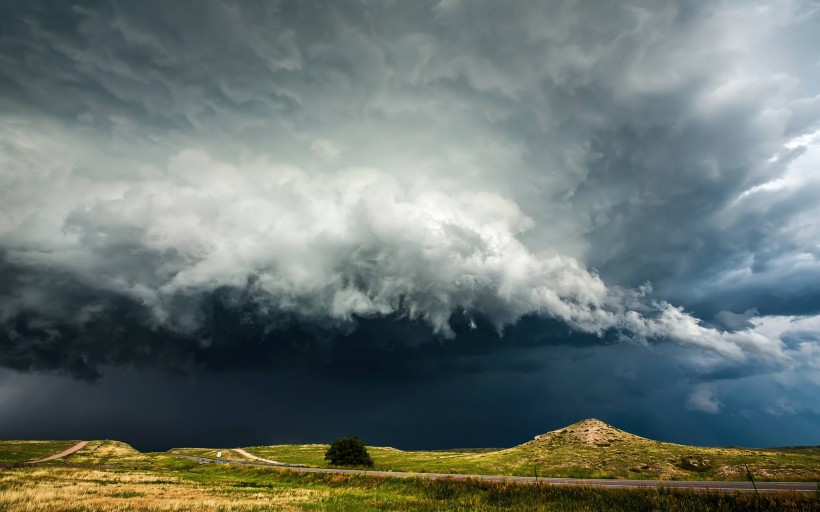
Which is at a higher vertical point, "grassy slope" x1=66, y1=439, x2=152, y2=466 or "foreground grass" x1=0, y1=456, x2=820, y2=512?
"foreground grass" x1=0, y1=456, x2=820, y2=512

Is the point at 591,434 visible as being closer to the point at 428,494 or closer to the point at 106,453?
the point at 428,494

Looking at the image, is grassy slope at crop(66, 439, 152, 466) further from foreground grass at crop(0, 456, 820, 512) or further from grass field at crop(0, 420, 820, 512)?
foreground grass at crop(0, 456, 820, 512)

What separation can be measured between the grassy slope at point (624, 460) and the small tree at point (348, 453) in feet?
19.8

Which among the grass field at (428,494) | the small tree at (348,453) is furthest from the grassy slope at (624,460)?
the small tree at (348,453)

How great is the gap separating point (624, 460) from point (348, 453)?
5740cm

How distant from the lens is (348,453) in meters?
86.0

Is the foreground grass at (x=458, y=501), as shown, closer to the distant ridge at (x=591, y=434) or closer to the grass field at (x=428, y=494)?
the grass field at (x=428, y=494)

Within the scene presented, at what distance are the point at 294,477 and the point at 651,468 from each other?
2453 inches

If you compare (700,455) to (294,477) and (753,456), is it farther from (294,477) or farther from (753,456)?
(294,477)

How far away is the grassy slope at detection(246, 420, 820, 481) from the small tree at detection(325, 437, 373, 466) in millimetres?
6047

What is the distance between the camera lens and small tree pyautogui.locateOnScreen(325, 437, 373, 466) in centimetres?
8450

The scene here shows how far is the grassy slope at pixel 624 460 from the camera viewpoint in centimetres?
5931

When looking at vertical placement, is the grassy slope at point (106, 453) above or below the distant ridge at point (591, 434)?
below

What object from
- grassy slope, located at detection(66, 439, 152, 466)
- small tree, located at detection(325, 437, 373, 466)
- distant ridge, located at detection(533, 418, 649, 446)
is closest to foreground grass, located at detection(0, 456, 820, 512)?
small tree, located at detection(325, 437, 373, 466)
